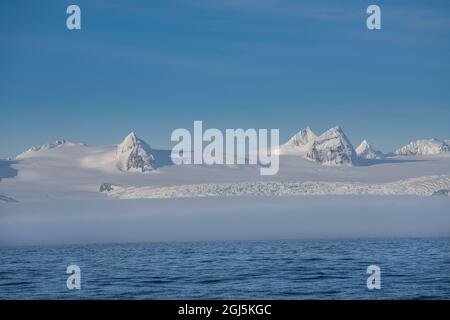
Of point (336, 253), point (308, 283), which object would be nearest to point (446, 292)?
point (308, 283)

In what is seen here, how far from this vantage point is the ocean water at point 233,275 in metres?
42.2

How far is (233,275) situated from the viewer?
51.2 m

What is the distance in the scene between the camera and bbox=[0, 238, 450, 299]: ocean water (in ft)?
138

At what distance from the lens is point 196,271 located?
176 feet

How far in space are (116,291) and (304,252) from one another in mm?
35664

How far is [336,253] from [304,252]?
628cm
